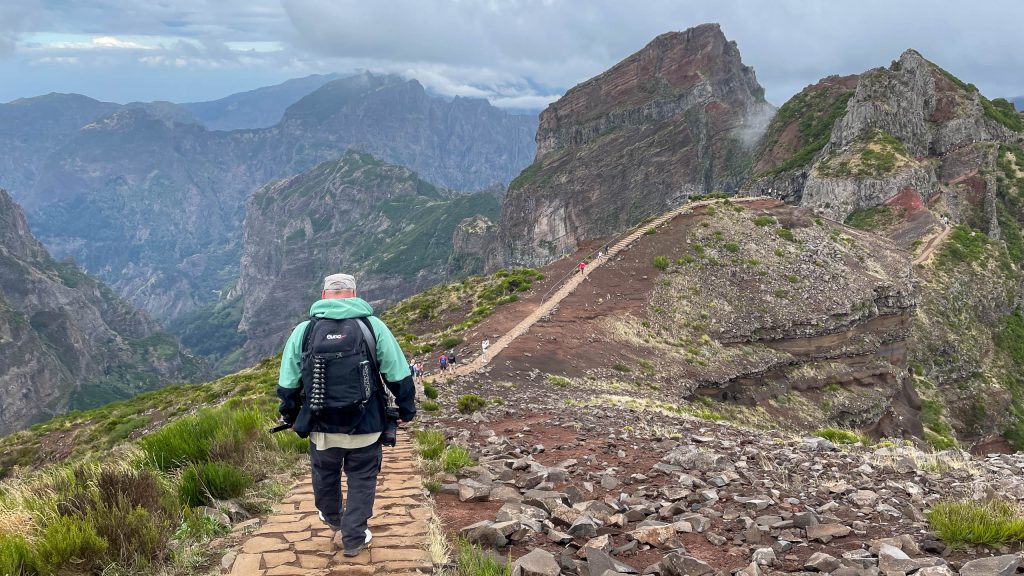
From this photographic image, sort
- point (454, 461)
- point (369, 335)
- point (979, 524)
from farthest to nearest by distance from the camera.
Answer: point (454, 461) → point (369, 335) → point (979, 524)

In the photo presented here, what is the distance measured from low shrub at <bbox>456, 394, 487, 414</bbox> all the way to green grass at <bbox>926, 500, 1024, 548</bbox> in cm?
1286

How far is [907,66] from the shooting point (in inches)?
4200

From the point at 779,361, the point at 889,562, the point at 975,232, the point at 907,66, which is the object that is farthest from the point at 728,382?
the point at 907,66

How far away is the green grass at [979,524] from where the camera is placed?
5543 millimetres

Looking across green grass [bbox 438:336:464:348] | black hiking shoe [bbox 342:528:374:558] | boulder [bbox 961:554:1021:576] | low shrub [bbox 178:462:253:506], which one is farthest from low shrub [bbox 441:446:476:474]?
green grass [bbox 438:336:464:348]

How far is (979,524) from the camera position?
18.8ft

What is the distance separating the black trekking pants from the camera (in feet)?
20.8

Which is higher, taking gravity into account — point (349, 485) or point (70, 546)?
point (349, 485)

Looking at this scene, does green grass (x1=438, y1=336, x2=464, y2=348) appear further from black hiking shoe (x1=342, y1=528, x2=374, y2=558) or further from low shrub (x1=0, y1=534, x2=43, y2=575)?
low shrub (x1=0, y1=534, x2=43, y2=575)

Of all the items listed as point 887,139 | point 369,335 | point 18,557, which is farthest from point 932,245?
point 18,557

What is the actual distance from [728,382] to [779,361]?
590 cm

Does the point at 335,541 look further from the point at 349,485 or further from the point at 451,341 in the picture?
the point at 451,341

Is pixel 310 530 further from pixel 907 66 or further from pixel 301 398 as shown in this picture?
pixel 907 66

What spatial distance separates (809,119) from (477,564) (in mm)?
151502
